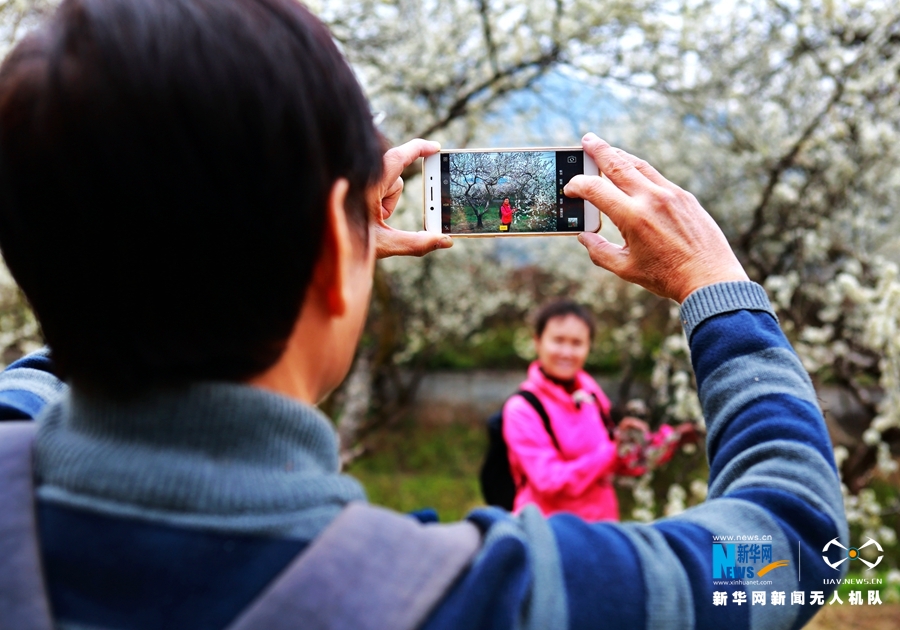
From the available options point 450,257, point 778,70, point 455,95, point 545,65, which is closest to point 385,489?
point 450,257

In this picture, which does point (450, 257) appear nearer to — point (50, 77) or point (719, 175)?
point (719, 175)

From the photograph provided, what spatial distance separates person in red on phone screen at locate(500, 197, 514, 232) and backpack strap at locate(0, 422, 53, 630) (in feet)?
3.58

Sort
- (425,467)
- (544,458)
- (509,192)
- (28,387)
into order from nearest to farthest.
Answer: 1. (28,387)
2. (509,192)
3. (544,458)
4. (425,467)

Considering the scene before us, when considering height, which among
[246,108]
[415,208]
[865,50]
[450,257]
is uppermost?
[246,108]

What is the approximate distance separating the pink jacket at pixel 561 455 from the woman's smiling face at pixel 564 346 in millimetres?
76

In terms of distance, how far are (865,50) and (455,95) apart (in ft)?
8.93

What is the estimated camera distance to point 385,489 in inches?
292

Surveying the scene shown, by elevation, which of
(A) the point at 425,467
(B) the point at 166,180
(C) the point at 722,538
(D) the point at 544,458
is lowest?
(A) the point at 425,467

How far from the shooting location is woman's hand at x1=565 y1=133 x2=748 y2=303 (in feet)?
3.14

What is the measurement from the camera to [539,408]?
3201 millimetres

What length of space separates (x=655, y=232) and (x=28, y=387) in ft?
3.07

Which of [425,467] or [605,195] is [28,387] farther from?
[425,467]

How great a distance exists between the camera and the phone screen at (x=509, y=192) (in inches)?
58.9

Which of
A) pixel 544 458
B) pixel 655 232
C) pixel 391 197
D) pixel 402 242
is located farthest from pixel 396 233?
pixel 544 458
